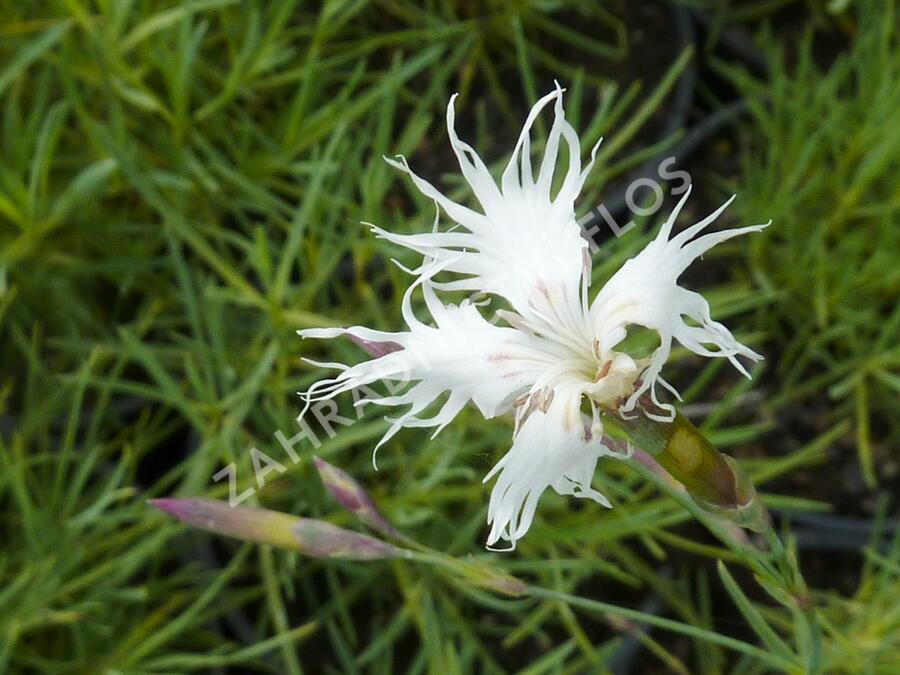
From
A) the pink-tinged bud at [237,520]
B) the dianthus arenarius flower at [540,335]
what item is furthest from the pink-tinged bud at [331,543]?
the dianthus arenarius flower at [540,335]

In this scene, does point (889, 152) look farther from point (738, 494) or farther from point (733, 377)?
point (738, 494)

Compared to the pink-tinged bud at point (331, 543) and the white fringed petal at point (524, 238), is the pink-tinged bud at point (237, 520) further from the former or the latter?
the white fringed petal at point (524, 238)

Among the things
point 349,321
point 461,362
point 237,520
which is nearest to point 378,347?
point 461,362

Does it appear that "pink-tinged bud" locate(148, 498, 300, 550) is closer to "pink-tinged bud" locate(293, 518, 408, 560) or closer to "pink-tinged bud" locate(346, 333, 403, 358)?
"pink-tinged bud" locate(293, 518, 408, 560)

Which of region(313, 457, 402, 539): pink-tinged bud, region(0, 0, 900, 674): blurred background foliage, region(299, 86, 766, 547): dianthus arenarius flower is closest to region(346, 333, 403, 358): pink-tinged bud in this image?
region(299, 86, 766, 547): dianthus arenarius flower

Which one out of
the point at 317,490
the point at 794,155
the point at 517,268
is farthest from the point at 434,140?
the point at 517,268

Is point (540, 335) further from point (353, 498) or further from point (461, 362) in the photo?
point (353, 498)

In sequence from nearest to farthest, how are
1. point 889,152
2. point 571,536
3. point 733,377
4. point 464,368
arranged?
point 464,368, point 571,536, point 889,152, point 733,377
